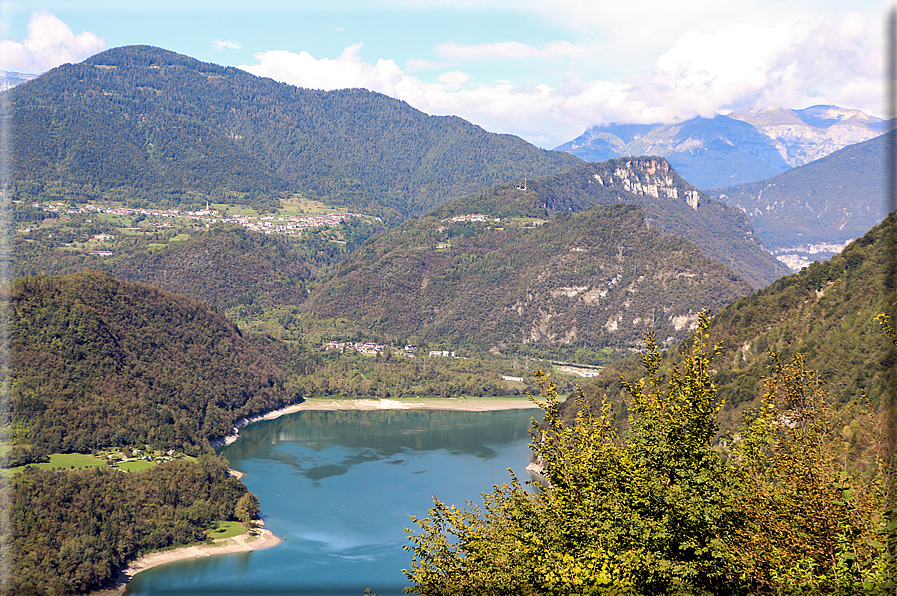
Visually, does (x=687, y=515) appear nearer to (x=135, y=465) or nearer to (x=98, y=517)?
(x=98, y=517)

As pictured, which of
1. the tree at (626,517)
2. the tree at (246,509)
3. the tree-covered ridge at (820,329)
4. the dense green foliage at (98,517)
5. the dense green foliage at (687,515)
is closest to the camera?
the dense green foliage at (687,515)

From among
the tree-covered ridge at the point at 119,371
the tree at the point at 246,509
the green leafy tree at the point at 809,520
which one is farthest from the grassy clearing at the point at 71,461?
the green leafy tree at the point at 809,520

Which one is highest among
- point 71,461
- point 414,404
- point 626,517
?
point 626,517

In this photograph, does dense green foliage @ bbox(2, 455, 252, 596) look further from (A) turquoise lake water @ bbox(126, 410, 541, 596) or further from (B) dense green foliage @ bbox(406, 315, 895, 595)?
(B) dense green foliage @ bbox(406, 315, 895, 595)

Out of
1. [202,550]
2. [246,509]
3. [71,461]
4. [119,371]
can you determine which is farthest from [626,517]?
[119,371]

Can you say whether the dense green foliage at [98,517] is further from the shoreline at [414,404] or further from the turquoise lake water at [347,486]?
the shoreline at [414,404]

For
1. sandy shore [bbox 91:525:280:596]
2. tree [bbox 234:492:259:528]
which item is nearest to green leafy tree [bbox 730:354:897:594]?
sandy shore [bbox 91:525:280:596]

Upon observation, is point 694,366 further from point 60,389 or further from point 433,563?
point 60,389
